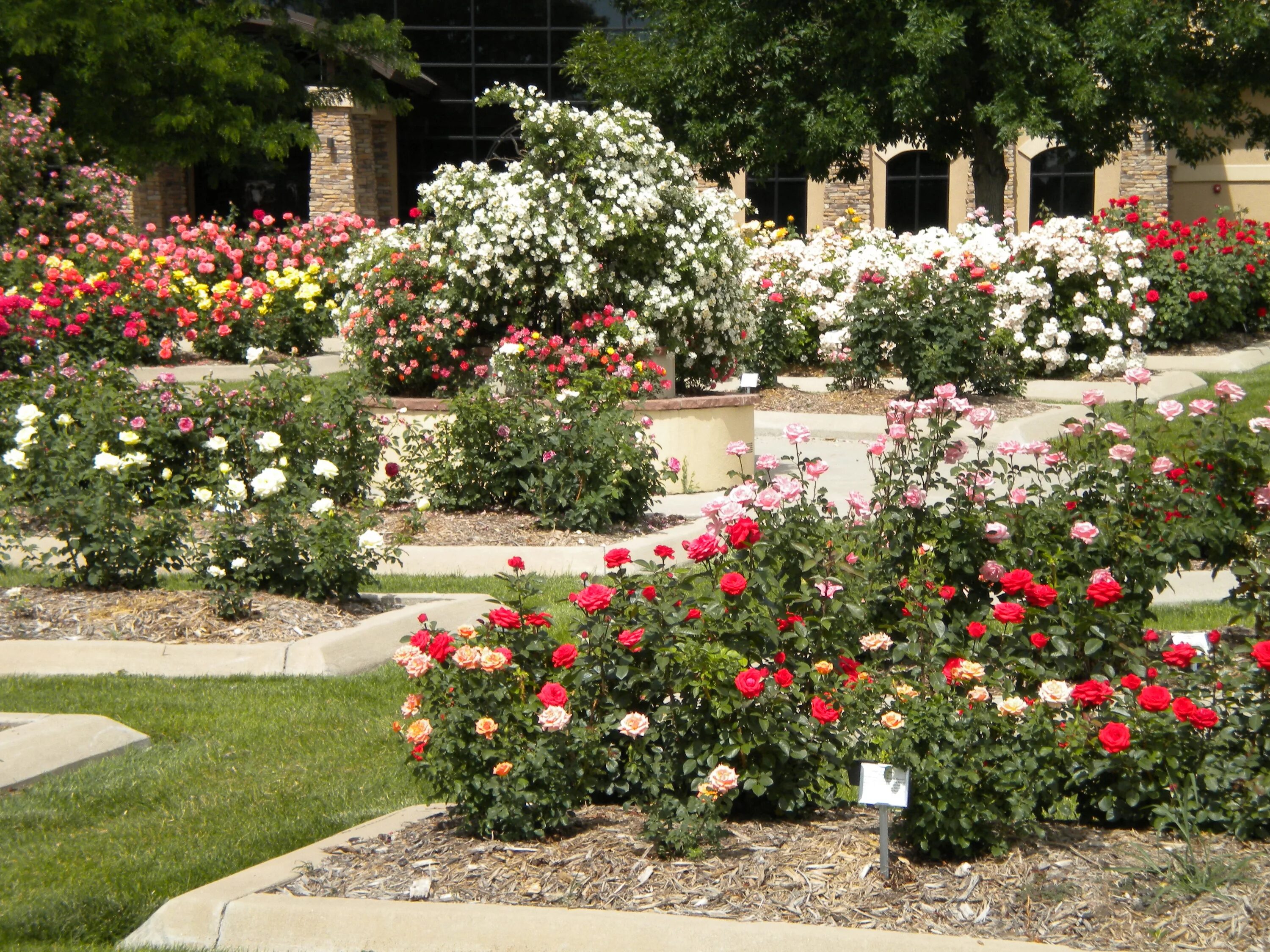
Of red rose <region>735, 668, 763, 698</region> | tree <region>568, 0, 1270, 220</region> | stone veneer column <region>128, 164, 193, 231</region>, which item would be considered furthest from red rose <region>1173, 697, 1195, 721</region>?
stone veneer column <region>128, 164, 193, 231</region>

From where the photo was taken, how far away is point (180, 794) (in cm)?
477

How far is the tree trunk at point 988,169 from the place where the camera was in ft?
66.0

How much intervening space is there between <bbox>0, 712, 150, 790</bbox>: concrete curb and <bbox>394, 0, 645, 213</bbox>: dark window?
26.4 metres

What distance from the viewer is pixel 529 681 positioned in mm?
4148

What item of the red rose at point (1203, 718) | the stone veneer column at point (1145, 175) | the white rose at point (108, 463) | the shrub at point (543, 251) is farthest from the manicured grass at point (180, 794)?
the stone veneer column at point (1145, 175)

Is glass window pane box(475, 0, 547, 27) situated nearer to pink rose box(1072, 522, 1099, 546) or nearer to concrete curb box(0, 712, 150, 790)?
concrete curb box(0, 712, 150, 790)

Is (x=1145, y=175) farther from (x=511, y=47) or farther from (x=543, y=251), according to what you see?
(x=543, y=251)

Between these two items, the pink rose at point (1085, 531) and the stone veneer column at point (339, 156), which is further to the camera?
the stone veneer column at point (339, 156)

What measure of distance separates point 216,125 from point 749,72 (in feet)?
33.0

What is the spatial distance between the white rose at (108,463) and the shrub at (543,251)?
4.22 meters

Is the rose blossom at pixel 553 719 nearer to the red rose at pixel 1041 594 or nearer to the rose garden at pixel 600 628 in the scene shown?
the rose garden at pixel 600 628

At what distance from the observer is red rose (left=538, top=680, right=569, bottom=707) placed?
390 centimetres

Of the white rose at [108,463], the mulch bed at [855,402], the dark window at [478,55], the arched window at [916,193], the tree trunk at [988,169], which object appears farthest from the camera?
the dark window at [478,55]

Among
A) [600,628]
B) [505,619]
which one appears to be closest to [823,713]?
[600,628]
